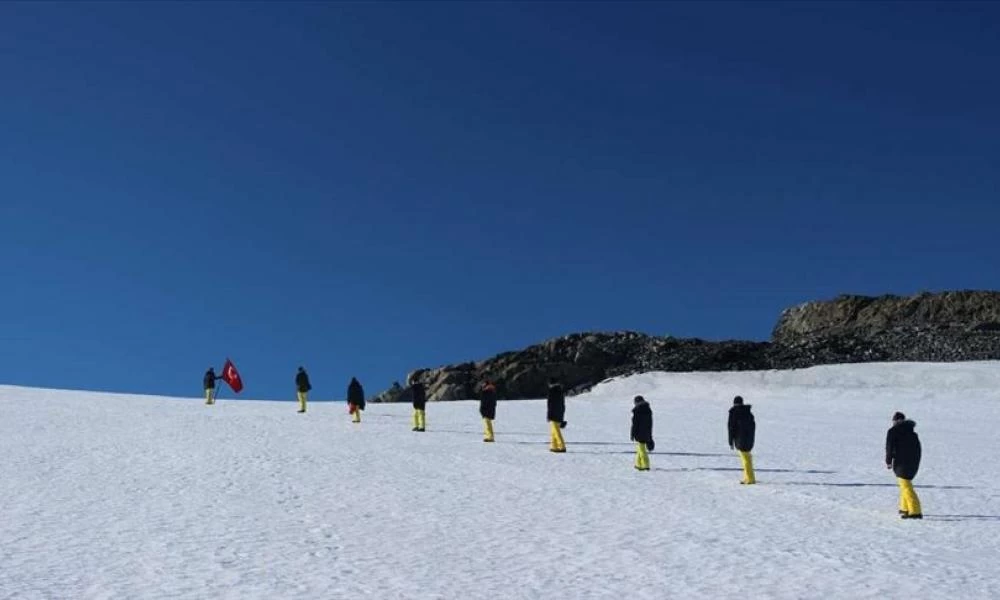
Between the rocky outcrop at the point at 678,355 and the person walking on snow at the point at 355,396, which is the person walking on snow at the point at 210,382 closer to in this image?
the person walking on snow at the point at 355,396

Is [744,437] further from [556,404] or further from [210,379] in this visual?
[210,379]

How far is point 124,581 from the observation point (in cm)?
1159

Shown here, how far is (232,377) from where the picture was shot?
5344cm

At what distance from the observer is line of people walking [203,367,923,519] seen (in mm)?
17281

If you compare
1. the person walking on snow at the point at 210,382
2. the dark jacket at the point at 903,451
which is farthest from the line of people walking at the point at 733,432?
the person walking on snow at the point at 210,382

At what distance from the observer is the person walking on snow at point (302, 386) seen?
4019 cm

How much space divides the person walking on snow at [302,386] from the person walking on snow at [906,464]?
2719cm

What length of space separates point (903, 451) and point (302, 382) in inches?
1095

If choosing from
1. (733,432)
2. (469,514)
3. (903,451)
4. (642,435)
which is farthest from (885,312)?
(469,514)

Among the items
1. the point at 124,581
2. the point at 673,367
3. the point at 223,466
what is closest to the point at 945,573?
the point at 124,581

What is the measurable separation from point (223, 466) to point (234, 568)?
34.9ft

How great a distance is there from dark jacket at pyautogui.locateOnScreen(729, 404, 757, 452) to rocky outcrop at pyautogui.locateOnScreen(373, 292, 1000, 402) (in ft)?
134

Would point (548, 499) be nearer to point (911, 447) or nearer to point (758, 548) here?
point (758, 548)

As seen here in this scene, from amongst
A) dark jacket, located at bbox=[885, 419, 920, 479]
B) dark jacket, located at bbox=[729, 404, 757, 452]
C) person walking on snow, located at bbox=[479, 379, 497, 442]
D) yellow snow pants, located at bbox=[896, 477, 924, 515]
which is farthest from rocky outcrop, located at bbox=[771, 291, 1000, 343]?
yellow snow pants, located at bbox=[896, 477, 924, 515]
